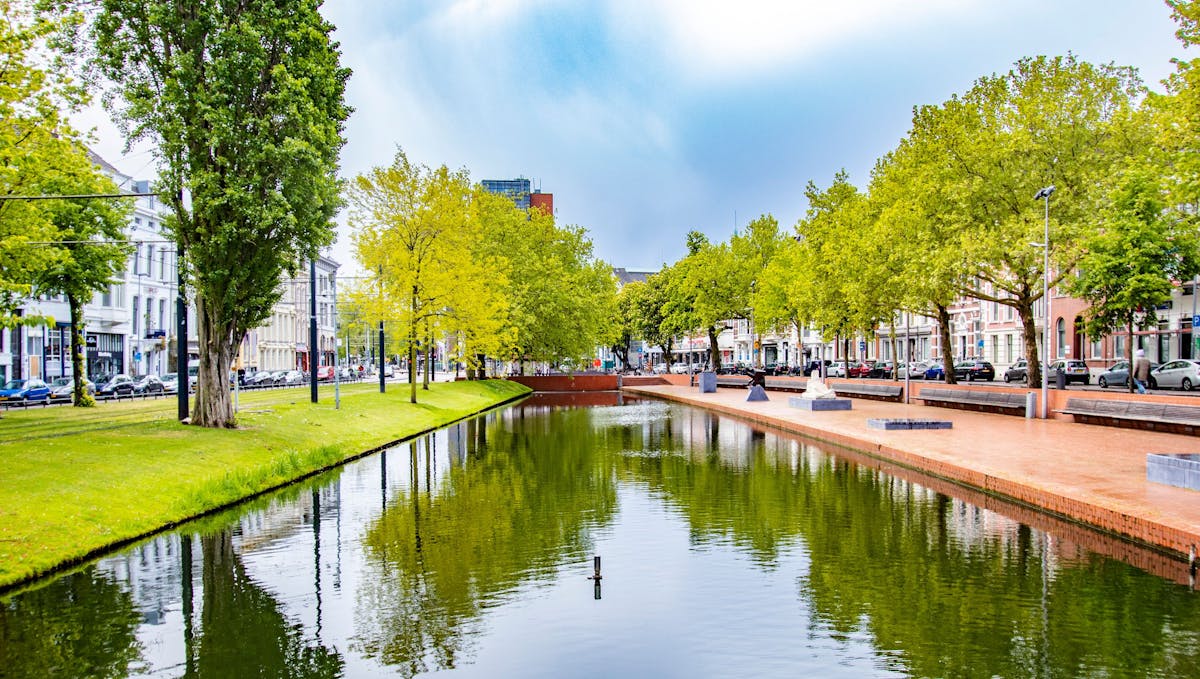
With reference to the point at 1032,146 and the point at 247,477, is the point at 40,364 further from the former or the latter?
the point at 1032,146

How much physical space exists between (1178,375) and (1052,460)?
29.5m

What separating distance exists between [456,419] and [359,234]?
11.7 metres

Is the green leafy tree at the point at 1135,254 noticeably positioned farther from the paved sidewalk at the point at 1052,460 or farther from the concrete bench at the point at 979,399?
the paved sidewalk at the point at 1052,460

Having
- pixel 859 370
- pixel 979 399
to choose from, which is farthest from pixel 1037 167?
pixel 859 370

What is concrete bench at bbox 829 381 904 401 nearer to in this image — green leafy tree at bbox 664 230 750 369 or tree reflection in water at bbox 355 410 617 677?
green leafy tree at bbox 664 230 750 369

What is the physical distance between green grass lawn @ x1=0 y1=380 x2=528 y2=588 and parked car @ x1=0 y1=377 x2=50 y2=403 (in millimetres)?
13228

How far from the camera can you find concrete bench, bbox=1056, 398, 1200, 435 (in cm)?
2348

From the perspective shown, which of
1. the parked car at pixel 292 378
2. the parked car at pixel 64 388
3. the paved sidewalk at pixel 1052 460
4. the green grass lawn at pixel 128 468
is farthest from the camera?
the parked car at pixel 292 378

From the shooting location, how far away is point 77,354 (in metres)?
35.5

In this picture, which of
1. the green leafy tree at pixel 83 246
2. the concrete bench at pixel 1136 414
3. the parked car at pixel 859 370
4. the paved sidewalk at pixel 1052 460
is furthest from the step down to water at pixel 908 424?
the parked car at pixel 859 370

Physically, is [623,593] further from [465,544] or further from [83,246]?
[83,246]

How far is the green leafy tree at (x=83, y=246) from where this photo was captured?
30.5 m

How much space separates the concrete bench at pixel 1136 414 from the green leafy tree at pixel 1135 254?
5448mm

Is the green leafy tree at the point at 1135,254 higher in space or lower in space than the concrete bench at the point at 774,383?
higher
